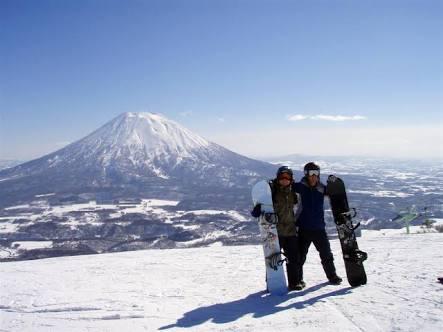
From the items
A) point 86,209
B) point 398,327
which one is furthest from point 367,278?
point 86,209

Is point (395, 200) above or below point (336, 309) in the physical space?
below

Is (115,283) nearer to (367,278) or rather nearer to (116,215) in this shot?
(367,278)

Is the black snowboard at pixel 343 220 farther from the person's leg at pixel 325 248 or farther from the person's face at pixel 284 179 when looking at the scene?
the person's face at pixel 284 179

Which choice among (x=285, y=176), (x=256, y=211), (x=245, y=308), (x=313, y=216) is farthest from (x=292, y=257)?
(x=285, y=176)

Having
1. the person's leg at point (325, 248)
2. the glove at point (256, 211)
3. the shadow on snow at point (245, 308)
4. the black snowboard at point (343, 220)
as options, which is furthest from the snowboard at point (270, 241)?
the black snowboard at point (343, 220)

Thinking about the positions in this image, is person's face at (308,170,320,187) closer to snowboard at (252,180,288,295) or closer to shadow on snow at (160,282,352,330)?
snowboard at (252,180,288,295)

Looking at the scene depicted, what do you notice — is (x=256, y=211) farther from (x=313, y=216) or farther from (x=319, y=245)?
(x=319, y=245)

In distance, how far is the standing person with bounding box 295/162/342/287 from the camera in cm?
706

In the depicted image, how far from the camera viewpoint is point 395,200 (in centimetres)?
15125

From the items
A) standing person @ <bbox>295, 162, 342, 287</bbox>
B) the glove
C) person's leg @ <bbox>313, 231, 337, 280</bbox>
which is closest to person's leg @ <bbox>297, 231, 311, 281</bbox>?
standing person @ <bbox>295, 162, 342, 287</bbox>

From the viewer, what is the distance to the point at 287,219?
7000mm

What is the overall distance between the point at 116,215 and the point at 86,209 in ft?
63.5

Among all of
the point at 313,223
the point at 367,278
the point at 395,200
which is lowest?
Result: the point at 395,200

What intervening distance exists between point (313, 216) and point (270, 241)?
894 mm
